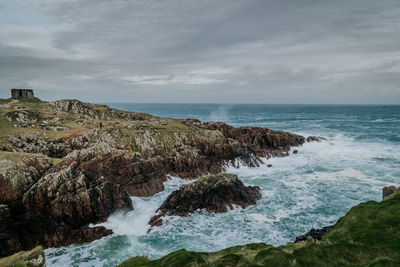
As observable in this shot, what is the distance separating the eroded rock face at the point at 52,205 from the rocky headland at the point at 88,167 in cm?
9

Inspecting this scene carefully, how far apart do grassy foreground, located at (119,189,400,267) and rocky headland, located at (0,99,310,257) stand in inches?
576

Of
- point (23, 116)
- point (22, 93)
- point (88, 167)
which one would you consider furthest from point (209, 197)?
point (22, 93)

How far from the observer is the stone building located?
74875 mm

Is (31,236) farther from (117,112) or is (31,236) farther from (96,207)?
(117,112)

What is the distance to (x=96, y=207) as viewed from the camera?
24.5 meters

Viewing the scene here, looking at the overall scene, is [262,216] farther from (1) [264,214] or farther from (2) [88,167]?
(2) [88,167]

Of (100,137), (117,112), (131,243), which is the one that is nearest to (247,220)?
Answer: (131,243)

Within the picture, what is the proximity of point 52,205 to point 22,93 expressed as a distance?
242ft

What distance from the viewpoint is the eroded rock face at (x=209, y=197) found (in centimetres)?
2747

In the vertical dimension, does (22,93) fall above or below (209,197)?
above

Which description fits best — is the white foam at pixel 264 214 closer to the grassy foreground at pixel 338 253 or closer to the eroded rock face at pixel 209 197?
the eroded rock face at pixel 209 197

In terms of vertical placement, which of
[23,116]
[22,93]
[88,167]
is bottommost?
[88,167]

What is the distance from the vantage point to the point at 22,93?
249 feet

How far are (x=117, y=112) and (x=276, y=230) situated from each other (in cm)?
6702
